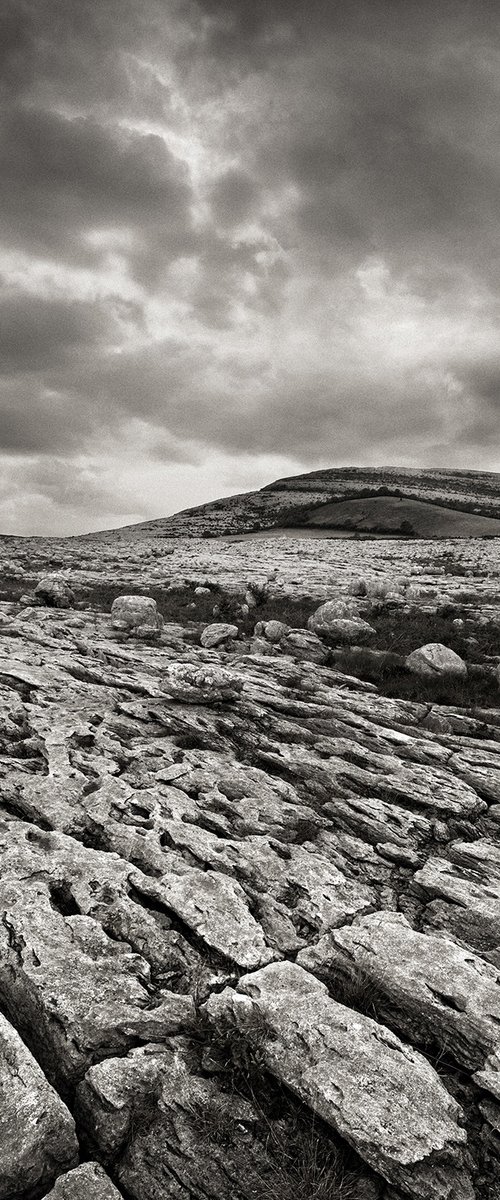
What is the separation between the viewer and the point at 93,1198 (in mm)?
4379

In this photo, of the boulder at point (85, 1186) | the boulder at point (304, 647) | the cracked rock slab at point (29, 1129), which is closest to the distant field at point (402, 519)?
the boulder at point (304, 647)

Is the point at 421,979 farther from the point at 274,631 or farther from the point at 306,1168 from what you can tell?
the point at 274,631

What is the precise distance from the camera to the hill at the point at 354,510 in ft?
325

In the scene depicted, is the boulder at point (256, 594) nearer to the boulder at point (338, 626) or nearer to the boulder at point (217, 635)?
the boulder at point (338, 626)

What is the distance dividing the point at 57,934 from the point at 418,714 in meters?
11.8

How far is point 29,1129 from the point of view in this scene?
4676 millimetres

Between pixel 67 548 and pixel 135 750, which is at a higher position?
pixel 67 548

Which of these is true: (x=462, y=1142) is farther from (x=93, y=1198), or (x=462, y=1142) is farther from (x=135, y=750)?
(x=135, y=750)

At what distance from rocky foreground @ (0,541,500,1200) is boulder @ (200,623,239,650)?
293 inches

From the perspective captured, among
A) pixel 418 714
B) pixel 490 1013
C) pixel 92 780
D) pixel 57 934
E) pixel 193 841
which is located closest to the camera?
pixel 490 1013

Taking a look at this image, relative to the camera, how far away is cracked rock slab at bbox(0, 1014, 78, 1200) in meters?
4.42

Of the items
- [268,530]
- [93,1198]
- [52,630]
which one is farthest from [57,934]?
[268,530]

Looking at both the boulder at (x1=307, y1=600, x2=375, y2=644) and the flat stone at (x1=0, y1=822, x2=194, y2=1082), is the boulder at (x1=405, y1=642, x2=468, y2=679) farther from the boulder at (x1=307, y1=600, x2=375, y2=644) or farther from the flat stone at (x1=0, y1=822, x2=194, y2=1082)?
the flat stone at (x1=0, y1=822, x2=194, y2=1082)

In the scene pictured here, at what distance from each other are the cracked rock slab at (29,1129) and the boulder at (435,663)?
54.6 feet
